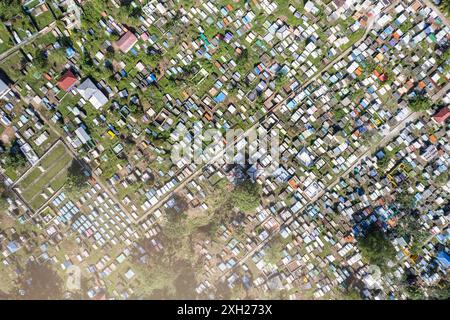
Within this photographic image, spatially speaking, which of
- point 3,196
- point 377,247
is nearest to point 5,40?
point 3,196

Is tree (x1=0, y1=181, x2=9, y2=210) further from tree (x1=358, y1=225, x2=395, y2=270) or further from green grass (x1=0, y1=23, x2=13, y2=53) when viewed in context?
tree (x1=358, y1=225, x2=395, y2=270)

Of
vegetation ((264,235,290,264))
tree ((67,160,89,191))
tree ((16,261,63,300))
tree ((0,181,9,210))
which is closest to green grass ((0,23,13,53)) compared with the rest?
tree ((67,160,89,191))

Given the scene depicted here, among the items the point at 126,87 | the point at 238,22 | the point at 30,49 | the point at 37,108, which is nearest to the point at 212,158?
the point at 126,87

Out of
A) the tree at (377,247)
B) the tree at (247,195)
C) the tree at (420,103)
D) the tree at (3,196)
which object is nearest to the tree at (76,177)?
the tree at (3,196)

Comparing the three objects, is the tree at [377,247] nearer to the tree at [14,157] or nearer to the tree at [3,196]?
the tree at [14,157]

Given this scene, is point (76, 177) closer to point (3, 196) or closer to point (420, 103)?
point (3, 196)

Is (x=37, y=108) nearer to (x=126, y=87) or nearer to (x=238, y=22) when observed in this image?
(x=126, y=87)
